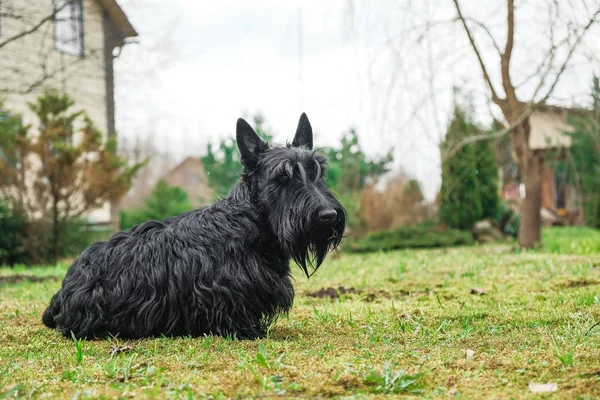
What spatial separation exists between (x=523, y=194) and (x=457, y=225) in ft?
15.4

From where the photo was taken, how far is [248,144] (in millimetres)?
4445

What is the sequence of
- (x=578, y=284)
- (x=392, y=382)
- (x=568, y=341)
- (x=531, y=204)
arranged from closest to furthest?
1. (x=392, y=382)
2. (x=568, y=341)
3. (x=578, y=284)
4. (x=531, y=204)

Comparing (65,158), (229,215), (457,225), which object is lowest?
(457,225)

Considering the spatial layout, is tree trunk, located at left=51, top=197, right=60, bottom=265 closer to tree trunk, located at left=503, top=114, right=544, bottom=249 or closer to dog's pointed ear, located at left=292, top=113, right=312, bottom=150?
tree trunk, located at left=503, top=114, right=544, bottom=249

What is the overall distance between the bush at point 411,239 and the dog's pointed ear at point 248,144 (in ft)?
32.8

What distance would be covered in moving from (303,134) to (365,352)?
1889 millimetres

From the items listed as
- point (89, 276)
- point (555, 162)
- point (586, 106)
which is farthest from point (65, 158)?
point (555, 162)

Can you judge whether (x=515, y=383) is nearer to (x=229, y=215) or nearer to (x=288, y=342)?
(x=288, y=342)

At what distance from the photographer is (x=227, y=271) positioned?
4.22m

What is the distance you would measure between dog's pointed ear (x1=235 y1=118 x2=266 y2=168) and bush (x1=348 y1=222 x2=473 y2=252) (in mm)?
9984

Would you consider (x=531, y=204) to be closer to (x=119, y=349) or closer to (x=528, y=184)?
(x=528, y=184)

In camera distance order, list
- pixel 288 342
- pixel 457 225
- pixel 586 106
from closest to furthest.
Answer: pixel 288 342, pixel 586 106, pixel 457 225

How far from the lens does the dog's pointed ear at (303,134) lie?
4.71 meters

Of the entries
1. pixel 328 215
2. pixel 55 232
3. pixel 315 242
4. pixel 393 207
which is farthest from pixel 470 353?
pixel 393 207
